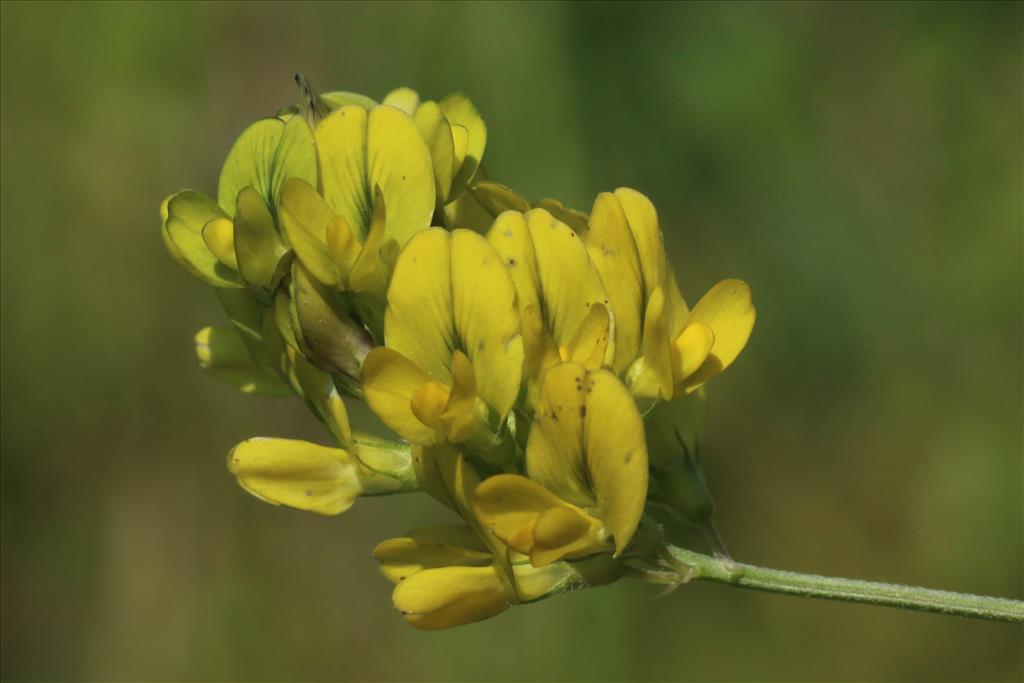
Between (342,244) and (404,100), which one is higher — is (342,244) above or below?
below

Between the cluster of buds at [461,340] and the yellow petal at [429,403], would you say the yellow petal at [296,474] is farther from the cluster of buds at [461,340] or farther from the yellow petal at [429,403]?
the yellow petal at [429,403]

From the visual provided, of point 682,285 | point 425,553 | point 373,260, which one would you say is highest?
point 682,285

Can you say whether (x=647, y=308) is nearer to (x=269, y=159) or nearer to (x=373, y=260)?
(x=373, y=260)

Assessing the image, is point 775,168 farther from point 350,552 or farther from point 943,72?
point 350,552

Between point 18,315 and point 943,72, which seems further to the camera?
point 18,315

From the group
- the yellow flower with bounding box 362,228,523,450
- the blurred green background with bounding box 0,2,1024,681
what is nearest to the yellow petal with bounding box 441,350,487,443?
the yellow flower with bounding box 362,228,523,450

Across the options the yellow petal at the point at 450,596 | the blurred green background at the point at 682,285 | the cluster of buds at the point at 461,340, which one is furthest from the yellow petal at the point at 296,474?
the blurred green background at the point at 682,285

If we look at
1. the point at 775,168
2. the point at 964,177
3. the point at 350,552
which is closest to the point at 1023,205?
the point at 964,177

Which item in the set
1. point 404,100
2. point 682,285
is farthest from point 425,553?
point 682,285
